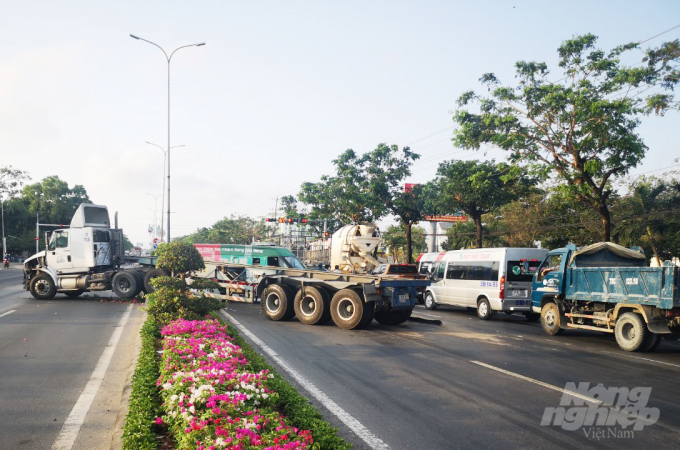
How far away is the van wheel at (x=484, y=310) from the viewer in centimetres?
1825

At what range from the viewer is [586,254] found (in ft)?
44.8

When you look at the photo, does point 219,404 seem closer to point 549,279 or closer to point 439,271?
point 549,279

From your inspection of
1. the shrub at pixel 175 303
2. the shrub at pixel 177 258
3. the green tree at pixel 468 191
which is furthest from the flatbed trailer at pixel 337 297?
the green tree at pixel 468 191

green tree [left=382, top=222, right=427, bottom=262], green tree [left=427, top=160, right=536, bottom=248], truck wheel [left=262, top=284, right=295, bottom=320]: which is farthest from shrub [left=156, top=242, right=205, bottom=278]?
green tree [left=382, top=222, right=427, bottom=262]

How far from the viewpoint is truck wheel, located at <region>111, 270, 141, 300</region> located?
67.3ft

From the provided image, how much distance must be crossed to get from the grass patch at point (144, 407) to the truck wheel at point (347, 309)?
6.27 meters

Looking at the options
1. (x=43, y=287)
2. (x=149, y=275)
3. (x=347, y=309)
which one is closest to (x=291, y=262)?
(x=149, y=275)

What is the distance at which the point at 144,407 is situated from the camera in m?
5.49

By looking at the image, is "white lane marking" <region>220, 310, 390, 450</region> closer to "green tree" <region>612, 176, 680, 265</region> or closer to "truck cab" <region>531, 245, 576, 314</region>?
"truck cab" <region>531, 245, 576, 314</region>

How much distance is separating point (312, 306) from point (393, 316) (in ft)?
7.71

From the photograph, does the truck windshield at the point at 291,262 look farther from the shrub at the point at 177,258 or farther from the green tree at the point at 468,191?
the green tree at the point at 468,191

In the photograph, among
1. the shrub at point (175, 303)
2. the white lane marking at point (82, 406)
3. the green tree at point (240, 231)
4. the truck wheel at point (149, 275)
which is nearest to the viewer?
the white lane marking at point (82, 406)

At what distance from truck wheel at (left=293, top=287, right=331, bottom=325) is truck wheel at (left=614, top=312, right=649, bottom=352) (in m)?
7.06

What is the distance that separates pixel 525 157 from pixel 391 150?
17092mm
